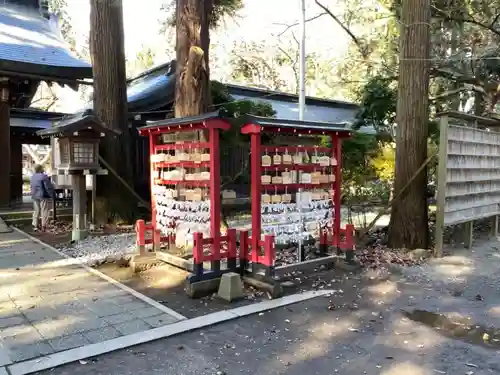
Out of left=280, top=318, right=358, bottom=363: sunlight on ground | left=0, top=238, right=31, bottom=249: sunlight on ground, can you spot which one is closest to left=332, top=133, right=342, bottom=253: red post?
left=280, top=318, right=358, bottom=363: sunlight on ground

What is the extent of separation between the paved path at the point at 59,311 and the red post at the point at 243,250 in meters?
1.45

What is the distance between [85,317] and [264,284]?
2.25 m

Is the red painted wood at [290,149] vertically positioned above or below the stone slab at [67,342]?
above

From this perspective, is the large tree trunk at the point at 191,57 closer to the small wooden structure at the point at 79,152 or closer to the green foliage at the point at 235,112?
the green foliage at the point at 235,112

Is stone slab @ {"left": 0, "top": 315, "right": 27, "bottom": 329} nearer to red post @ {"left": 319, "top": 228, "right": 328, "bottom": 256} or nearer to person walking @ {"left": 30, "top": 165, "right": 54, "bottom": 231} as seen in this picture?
red post @ {"left": 319, "top": 228, "right": 328, "bottom": 256}

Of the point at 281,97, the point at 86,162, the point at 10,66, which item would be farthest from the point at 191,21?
the point at 281,97

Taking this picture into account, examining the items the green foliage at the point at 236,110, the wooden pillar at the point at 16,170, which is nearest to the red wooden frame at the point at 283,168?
A: the green foliage at the point at 236,110

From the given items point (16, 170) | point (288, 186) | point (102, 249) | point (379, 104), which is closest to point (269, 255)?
point (288, 186)

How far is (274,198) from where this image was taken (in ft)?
21.0

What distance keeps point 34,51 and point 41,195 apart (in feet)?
14.3

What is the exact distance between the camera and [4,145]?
1300 centimetres

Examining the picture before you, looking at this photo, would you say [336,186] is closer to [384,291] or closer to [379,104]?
[384,291]

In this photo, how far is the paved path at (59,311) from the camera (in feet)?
14.5

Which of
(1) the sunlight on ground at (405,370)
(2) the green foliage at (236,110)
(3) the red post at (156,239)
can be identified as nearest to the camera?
(1) the sunlight on ground at (405,370)
